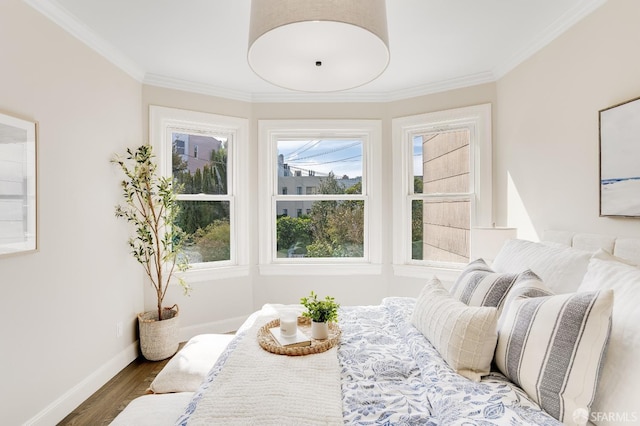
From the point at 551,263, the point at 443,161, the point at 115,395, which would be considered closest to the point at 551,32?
the point at 443,161

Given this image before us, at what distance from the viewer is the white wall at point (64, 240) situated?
1.87 metres

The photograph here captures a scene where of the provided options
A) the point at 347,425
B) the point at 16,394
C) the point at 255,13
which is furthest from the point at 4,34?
the point at 347,425

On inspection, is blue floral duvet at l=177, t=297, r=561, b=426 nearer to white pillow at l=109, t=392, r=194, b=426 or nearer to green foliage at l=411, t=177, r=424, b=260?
white pillow at l=109, t=392, r=194, b=426

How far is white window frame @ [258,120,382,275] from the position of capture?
12.2 ft

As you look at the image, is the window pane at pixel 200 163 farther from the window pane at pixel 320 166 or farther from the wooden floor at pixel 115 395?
the wooden floor at pixel 115 395

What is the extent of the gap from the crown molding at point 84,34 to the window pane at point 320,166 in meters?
1.59

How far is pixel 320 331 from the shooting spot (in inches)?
68.1

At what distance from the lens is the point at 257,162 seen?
3727mm

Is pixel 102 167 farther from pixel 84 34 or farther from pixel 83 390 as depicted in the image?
pixel 83 390

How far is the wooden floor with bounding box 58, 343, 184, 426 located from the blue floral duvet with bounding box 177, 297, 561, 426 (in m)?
1.29

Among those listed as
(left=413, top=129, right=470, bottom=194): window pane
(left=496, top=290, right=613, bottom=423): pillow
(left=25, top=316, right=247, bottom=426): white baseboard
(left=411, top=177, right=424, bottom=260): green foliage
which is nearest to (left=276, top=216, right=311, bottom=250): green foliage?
(left=25, top=316, right=247, bottom=426): white baseboard

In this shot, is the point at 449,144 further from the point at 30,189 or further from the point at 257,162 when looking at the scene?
the point at 30,189

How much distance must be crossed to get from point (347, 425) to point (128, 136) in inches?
117

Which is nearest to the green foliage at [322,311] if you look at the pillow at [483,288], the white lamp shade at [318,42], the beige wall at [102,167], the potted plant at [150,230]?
the pillow at [483,288]
